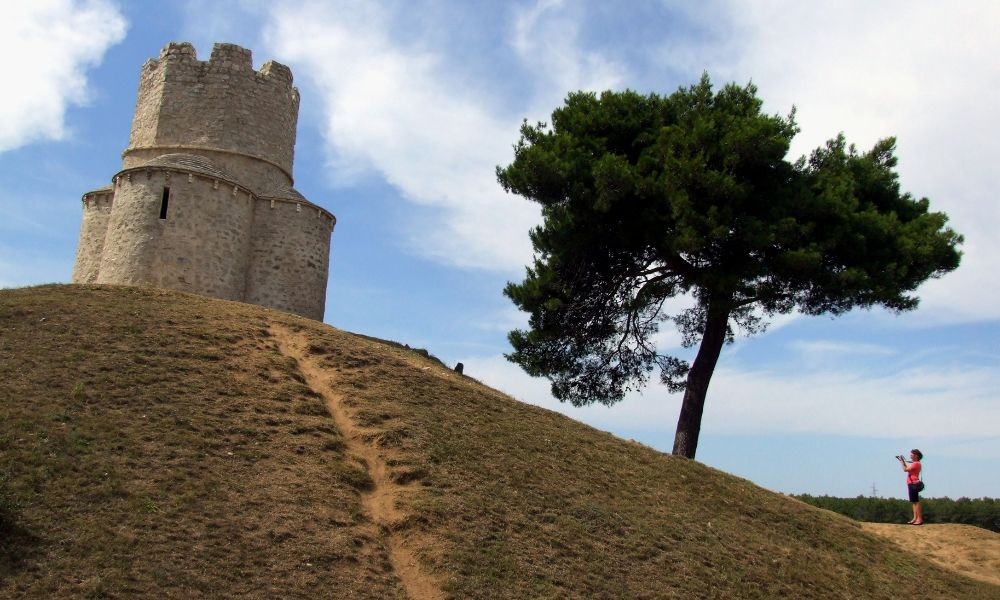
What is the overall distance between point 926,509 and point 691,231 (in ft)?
37.3

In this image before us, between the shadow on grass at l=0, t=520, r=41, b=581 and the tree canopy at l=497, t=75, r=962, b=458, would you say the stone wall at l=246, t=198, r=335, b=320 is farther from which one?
the shadow on grass at l=0, t=520, r=41, b=581

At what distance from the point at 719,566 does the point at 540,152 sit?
1145 centimetres

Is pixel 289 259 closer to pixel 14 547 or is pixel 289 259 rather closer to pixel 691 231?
pixel 691 231

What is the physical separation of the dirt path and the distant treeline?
45.4ft

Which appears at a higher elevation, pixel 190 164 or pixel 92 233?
pixel 190 164

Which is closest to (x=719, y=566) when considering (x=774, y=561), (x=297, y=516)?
(x=774, y=561)

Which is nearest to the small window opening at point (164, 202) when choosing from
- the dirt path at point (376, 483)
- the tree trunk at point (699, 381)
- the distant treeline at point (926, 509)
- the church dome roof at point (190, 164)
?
the church dome roof at point (190, 164)

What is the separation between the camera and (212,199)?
78.7 ft

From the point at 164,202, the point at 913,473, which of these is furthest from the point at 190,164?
the point at 913,473

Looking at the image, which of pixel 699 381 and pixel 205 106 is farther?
pixel 205 106

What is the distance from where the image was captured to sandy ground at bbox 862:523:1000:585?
16.5m

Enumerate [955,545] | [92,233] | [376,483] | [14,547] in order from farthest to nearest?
[92,233], [955,545], [376,483], [14,547]

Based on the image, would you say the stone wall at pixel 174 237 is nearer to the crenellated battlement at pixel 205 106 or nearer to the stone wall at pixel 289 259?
the stone wall at pixel 289 259

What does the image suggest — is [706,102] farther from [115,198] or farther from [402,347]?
[115,198]
